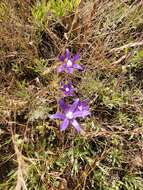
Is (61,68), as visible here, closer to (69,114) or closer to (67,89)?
(67,89)

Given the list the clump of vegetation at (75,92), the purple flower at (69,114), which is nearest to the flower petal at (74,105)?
the purple flower at (69,114)

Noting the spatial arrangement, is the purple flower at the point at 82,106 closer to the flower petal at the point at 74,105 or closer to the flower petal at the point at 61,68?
the flower petal at the point at 74,105

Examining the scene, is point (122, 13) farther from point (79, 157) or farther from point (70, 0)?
point (79, 157)

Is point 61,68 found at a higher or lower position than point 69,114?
higher

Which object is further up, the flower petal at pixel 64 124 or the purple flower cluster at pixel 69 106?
the purple flower cluster at pixel 69 106

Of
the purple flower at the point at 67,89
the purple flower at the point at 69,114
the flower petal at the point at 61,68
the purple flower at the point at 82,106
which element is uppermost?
the flower petal at the point at 61,68

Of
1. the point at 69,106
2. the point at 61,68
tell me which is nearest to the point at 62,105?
the point at 69,106
